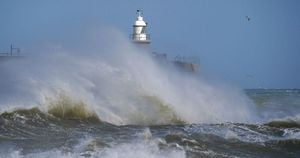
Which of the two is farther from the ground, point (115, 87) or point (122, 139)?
point (115, 87)

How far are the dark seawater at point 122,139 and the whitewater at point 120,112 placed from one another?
17 mm

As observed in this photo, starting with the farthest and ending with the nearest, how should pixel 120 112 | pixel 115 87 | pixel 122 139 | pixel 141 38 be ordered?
pixel 141 38
pixel 115 87
pixel 120 112
pixel 122 139

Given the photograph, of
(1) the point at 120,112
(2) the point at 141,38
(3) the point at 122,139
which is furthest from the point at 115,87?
(2) the point at 141,38

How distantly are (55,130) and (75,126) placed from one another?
0.77 metres

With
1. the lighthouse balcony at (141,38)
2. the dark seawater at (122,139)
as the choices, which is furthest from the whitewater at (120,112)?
the lighthouse balcony at (141,38)

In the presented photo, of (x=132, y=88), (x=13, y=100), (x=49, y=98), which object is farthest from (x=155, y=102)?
(x=13, y=100)

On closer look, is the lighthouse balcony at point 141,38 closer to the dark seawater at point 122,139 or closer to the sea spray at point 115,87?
the sea spray at point 115,87

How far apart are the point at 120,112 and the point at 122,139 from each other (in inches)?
158

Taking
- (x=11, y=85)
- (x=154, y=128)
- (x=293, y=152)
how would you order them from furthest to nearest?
(x=11, y=85)
(x=154, y=128)
(x=293, y=152)

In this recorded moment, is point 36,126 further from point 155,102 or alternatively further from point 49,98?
point 155,102

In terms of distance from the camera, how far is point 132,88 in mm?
13883

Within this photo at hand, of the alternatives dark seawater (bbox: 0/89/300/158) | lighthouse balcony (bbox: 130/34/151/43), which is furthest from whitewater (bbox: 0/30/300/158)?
lighthouse balcony (bbox: 130/34/151/43)

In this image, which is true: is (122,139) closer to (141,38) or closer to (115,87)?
(115,87)

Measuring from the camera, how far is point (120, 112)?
507 inches
